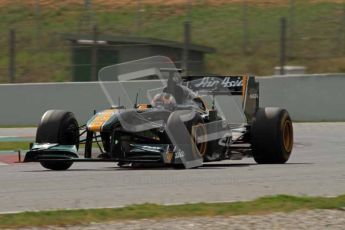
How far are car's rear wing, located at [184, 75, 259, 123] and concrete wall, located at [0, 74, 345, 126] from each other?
8.34 m

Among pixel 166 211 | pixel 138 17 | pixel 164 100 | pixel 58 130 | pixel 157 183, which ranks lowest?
pixel 157 183

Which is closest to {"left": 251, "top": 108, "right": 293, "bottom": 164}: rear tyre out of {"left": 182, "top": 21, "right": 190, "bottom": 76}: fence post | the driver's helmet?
the driver's helmet

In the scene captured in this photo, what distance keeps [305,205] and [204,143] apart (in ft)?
12.1

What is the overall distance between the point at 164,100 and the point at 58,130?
1.59 m

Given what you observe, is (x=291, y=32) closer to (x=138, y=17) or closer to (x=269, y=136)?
(x=138, y=17)

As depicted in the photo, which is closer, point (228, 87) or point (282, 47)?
point (228, 87)

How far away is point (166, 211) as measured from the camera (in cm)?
834

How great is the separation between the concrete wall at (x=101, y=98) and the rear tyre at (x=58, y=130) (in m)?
9.52

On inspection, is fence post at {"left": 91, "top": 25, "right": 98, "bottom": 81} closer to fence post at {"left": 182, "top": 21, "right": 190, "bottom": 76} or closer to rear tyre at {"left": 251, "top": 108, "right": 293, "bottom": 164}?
fence post at {"left": 182, "top": 21, "right": 190, "bottom": 76}

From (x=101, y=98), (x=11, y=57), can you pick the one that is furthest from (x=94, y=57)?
(x=11, y=57)

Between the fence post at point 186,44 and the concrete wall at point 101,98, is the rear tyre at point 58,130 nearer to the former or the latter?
the concrete wall at point 101,98

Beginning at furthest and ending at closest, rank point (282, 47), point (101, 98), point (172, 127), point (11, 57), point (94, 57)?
point (282, 47) < point (11, 57) < point (101, 98) < point (94, 57) < point (172, 127)

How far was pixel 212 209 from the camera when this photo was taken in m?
8.44

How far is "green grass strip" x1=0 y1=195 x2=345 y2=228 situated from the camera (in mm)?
7810
